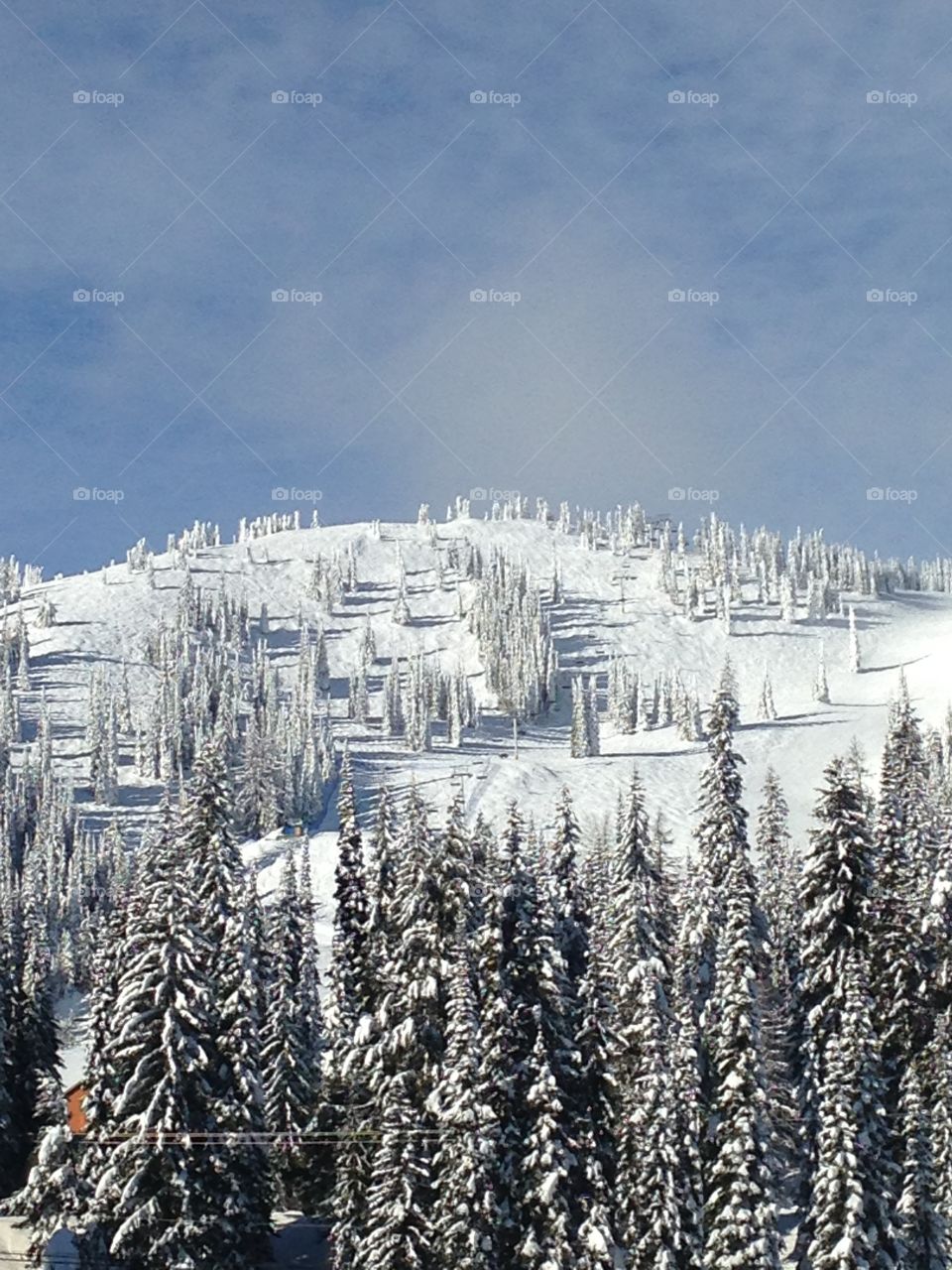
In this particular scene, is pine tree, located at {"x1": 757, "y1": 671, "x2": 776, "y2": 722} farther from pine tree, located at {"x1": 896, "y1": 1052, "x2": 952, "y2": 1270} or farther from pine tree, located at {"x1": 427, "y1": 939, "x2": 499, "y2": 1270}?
pine tree, located at {"x1": 427, "y1": 939, "x2": 499, "y2": 1270}

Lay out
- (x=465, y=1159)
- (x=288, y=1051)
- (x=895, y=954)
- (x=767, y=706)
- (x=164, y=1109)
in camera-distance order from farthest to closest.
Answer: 1. (x=767, y=706)
2. (x=288, y=1051)
3. (x=895, y=954)
4. (x=465, y=1159)
5. (x=164, y=1109)

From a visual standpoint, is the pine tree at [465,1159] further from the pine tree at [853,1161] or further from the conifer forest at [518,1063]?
the pine tree at [853,1161]

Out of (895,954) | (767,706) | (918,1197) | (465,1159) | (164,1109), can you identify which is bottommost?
(918,1197)

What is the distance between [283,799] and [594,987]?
393ft

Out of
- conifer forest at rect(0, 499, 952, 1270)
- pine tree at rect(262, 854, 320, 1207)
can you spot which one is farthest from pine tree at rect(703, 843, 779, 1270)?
pine tree at rect(262, 854, 320, 1207)

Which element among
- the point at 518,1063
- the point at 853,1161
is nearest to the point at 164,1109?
the point at 518,1063

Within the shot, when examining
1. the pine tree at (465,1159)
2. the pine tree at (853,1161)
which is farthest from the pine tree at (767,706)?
the pine tree at (465,1159)

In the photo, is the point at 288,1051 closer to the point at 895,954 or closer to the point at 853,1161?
the point at 853,1161

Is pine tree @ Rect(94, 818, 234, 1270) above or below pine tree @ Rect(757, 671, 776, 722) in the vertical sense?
below

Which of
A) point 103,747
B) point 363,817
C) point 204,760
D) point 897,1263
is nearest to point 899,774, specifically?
point 897,1263

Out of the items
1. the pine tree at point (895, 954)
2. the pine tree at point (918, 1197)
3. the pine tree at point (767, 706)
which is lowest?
the pine tree at point (918, 1197)

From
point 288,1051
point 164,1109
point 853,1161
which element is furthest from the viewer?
point 288,1051

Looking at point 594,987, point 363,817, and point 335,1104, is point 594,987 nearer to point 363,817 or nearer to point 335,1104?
point 335,1104

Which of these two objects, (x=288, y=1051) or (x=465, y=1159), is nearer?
(x=465, y=1159)
